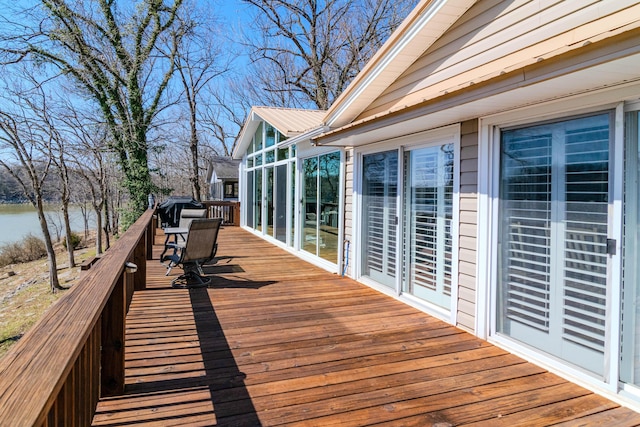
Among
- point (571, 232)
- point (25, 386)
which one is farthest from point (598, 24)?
point (25, 386)

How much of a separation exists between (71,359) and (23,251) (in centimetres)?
1813

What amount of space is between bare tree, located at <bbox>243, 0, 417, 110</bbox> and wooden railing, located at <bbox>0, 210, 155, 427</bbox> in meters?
15.9

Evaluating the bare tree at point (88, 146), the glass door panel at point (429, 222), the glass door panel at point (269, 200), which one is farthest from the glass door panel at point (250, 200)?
the glass door panel at point (429, 222)

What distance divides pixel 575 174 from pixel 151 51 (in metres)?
15.9

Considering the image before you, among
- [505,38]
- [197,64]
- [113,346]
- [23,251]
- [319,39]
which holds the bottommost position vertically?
[23,251]

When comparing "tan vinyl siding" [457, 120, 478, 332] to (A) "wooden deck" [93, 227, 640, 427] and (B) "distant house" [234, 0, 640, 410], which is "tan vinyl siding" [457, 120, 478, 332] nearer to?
(B) "distant house" [234, 0, 640, 410]

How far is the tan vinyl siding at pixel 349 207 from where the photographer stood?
5.88m

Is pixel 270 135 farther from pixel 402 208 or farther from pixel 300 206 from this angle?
pixel 402 208

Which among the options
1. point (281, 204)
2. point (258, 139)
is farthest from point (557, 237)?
point (258, 139)

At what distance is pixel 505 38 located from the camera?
3309 mm

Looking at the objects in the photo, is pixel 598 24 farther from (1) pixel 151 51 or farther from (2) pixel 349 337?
(1) pixel 151 51

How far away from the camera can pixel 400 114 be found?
354 cm

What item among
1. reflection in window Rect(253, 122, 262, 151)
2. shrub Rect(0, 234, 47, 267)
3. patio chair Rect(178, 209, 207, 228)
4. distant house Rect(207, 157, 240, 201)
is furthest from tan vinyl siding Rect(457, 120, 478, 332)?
distant house Rect(207, 157, 240, 201)

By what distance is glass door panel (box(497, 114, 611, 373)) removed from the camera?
8.64 ft
